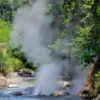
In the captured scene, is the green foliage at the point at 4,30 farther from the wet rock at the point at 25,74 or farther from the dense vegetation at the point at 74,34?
the wet rock at the point at 25,74

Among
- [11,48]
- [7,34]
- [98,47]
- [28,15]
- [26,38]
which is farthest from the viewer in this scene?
[7,34]

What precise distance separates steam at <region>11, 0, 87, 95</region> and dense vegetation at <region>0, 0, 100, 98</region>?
1.17 m

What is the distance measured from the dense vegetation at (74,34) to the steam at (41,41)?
1165 millimetres

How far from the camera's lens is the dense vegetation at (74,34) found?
758 inches

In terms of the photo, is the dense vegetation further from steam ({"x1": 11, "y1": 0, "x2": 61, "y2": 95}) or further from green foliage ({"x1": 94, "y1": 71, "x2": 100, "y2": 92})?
steam ({"x1": 11, "y1": 0, "x2": 61, "y2": 95})

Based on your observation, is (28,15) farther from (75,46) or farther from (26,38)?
(75,46)

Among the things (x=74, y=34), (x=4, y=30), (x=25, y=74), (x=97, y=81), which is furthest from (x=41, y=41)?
(x=4, y=30)

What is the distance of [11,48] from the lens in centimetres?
5659

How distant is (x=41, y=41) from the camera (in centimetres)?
4319

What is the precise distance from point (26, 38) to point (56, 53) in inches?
554

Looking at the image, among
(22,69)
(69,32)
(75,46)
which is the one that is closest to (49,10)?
(69,32)

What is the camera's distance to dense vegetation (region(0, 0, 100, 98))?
63.2 feet

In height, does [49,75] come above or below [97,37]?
below

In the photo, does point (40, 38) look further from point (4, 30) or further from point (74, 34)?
point (4, 30)
